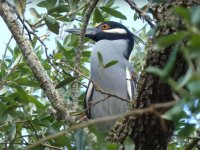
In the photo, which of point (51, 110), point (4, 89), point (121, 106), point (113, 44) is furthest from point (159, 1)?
point (113, 44)

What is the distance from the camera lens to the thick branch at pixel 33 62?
207cm

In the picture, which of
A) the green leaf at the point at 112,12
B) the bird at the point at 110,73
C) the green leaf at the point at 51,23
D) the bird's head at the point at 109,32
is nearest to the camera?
the green leaf at the point at 51,23

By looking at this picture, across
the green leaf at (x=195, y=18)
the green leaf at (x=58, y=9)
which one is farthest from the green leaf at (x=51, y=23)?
the green leaf at (x=195, y=18)

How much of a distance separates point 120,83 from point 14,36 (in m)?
1.08

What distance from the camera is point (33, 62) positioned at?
2.11 metres

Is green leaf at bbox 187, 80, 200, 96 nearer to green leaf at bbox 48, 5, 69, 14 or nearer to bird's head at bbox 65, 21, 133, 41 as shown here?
green leaf at bbox 48, 5, 69, 14

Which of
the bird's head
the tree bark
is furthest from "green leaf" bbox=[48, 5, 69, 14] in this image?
the bird's head

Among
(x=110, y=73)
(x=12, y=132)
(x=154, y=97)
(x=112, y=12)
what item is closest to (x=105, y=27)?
(x=110, y=73)

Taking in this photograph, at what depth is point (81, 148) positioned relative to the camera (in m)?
1.69

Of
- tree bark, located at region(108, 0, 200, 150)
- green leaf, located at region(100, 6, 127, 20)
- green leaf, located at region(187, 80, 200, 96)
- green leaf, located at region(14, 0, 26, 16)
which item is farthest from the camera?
green leaf, located at region(100, 6, 127, 20)

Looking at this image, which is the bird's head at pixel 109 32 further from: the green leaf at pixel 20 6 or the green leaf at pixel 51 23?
the green leaf at pixel 20 6

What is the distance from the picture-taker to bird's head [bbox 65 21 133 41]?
350cm

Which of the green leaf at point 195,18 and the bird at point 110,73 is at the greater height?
the bird at point 110,73

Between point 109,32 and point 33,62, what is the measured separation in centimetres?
155
